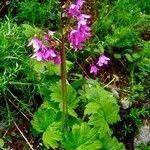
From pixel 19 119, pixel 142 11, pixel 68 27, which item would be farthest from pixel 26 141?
pixel 142 11

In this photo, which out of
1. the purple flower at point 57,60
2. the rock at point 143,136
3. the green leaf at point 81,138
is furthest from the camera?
the rock at point 143,136

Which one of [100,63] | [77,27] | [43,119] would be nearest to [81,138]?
[43,119]

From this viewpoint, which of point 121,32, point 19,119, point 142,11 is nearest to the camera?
point 19,119

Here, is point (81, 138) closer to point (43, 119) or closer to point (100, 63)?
point (43, 119)

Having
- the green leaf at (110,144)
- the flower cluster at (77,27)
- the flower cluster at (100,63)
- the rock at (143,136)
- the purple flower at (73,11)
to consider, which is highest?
the purple flower at (73,11)

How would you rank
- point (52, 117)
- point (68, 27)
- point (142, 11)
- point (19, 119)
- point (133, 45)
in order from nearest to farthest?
point (68, 27) → point (52, 117) → point (19, 119) → point (133, 45) → point (142, 11)

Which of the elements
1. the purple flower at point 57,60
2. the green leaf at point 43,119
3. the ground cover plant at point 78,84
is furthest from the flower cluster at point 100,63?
the purple flower at point 57,60

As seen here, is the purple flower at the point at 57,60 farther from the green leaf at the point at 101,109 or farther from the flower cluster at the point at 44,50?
the green leaf at the point at 101,109

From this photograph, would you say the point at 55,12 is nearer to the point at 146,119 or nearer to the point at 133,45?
the point at 133,45
